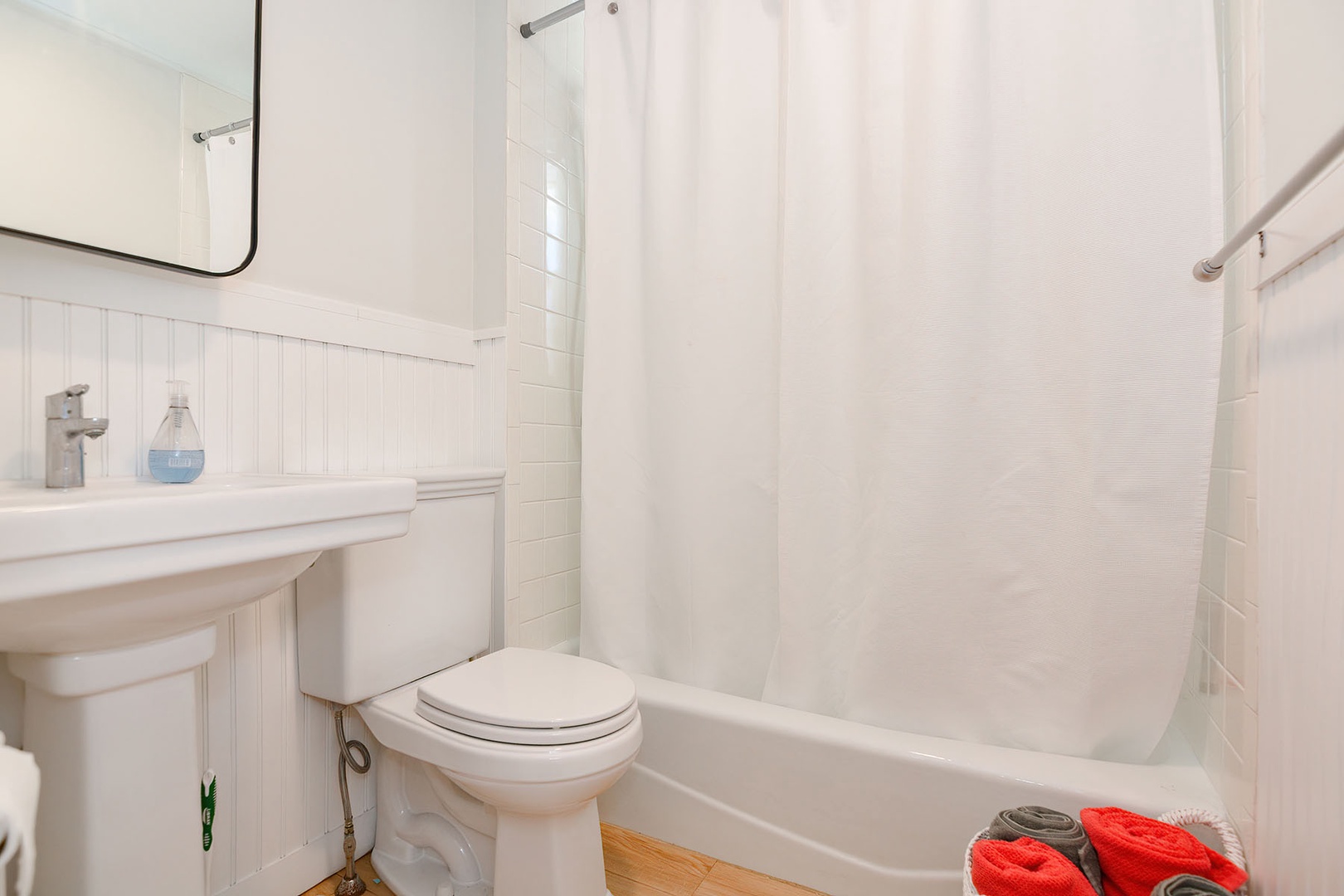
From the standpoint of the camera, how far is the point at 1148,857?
0.86 metres

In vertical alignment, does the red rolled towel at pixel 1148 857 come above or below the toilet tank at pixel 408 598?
below

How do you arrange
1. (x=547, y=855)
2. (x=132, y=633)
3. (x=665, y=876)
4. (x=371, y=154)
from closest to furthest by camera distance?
(x=132, y=633), (x=547, y=855), (x=665, y=876), (x=371, y=154)

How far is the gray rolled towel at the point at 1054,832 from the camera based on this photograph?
91 centimetres

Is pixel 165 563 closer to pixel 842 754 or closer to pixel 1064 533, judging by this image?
pixel 842 754

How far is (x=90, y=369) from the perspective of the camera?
1016mm

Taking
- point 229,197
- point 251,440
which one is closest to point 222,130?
point 229,197

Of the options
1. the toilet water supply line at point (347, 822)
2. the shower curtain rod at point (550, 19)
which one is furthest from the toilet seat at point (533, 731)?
the shower curtain rod at point (550, 19)

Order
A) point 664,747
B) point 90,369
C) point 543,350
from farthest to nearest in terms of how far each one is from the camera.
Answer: point 543,350 → point 664,747 → point 90,369

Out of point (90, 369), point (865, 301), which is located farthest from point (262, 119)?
point (865, 301)

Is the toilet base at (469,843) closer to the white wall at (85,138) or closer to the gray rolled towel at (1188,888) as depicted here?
the gray rolled towel at (1188,888)

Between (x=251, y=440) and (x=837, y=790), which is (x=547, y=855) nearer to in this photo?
(x=837, y=790)

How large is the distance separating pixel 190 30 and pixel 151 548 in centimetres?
97

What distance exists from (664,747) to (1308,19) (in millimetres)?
1523

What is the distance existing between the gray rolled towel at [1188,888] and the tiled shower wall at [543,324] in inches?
50.4
